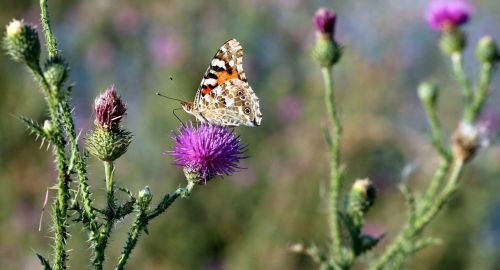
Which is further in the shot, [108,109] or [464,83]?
[464,83]

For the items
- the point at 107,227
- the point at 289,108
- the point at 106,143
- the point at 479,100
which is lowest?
the point at 107,227

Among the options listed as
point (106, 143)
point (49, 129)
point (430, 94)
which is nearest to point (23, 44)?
point (49, 129)

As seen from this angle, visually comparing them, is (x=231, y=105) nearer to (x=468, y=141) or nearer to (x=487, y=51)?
(x=468, y=141)

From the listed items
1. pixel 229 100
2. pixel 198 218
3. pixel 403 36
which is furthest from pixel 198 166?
pixel 403 36

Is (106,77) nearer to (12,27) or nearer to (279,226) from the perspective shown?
(279,226)

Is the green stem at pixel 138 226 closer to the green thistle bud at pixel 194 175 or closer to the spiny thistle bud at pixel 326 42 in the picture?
the green thistle bud at pixel 194 175
